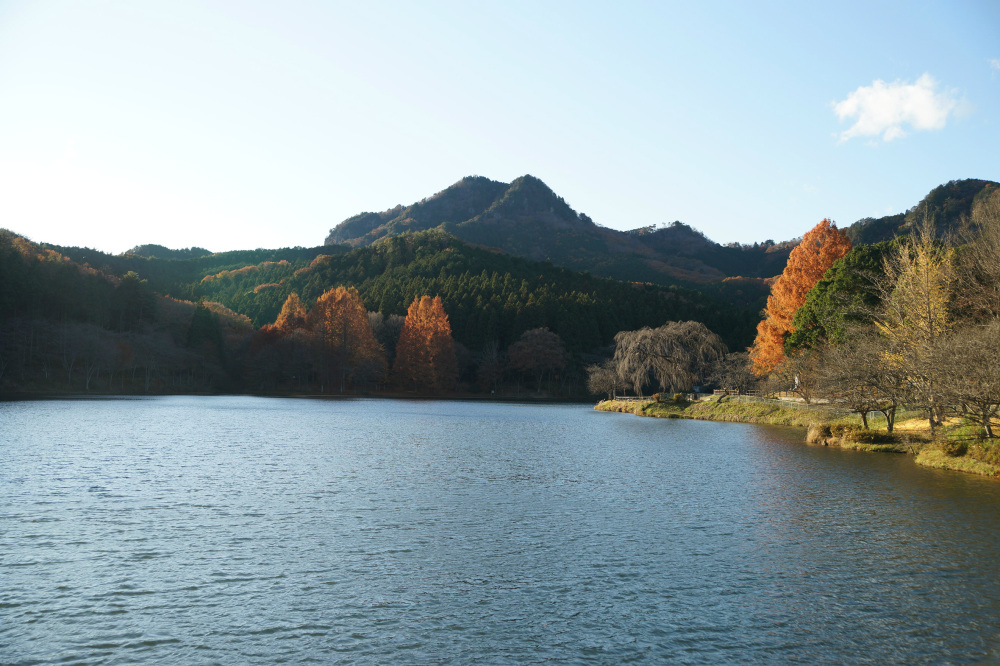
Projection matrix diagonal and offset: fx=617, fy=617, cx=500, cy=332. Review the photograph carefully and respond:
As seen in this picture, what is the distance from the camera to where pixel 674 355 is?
60938mm

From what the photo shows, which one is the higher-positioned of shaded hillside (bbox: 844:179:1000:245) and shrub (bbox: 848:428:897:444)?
shaded hillside (bbox: 844:179:1000:245)

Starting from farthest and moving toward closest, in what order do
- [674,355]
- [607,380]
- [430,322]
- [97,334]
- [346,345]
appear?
[430,322] < [346,345] < [97,334] < [607,380] < [674,355]

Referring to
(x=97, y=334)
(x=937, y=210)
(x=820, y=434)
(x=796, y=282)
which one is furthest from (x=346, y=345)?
(x=937, y=210)

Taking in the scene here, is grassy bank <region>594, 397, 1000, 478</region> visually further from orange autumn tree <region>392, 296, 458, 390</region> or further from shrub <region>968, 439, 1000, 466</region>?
orange autumn tree <region>392, 296, 458, 390</region>

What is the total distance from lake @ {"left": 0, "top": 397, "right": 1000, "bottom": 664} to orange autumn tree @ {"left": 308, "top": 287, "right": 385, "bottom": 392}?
68833mm

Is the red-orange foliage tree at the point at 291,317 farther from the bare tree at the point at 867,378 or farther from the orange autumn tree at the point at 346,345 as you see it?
the bare tree at the point at 867,378

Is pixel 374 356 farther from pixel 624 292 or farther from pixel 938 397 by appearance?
pixel 938 397

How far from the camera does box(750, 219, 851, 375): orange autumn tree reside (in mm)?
52844

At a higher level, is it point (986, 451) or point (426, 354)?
point (426, 354)

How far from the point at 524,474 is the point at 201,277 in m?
159

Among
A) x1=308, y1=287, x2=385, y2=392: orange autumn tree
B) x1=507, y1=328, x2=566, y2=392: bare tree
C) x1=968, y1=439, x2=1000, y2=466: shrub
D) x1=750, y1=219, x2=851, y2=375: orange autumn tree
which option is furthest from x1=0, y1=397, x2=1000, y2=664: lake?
x1=507, y1=328, x2=566, y2=392: bare tree

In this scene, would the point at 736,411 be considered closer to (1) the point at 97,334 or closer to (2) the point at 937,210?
(1) the point at 97,334

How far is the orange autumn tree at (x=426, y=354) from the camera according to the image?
316 ft

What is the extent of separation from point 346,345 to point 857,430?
246ft
